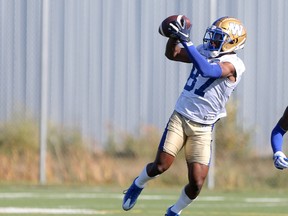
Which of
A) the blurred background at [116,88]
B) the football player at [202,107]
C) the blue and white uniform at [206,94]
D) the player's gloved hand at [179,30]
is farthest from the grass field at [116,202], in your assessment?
the player's gloved hand at [179,30]

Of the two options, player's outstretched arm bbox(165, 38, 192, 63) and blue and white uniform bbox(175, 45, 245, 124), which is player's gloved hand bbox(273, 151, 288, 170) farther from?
player's outstretched arm bbox(165, 38, 192, 63)

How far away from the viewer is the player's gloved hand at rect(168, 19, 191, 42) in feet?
29.7

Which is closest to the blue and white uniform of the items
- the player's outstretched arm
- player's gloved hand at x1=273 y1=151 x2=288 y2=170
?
the player's outstretched arm

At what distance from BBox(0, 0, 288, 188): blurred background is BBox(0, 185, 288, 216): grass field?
1.43 metres

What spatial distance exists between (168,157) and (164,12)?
7.83 meters

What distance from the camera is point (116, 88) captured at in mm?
17672

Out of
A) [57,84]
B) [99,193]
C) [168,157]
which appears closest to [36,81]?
[57,84]

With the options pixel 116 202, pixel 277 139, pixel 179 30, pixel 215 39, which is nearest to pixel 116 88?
pixel 116 202

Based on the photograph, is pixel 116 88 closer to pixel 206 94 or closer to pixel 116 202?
pixel 116 202

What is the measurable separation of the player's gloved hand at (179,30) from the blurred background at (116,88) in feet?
25.5

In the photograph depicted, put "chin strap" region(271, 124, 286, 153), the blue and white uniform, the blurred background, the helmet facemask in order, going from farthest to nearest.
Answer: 1. the blurred background
2. the blue and white uniform
3. the helmet facemask
4. "chin strap" region(271, 124, 286, 153)

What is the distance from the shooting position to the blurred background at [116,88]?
1705cm

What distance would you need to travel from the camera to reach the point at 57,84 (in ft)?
57.6

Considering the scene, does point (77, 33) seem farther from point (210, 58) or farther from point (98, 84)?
point (210, 58)
